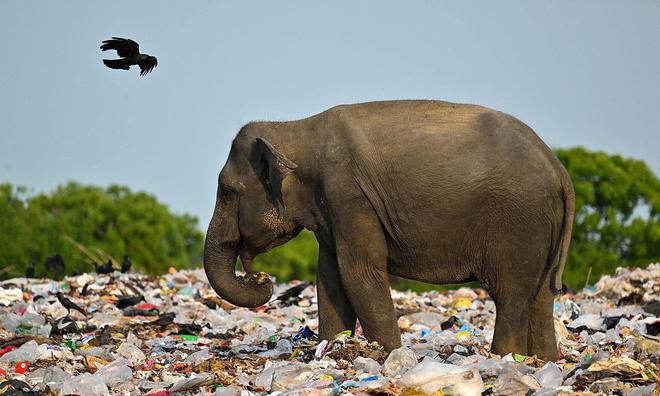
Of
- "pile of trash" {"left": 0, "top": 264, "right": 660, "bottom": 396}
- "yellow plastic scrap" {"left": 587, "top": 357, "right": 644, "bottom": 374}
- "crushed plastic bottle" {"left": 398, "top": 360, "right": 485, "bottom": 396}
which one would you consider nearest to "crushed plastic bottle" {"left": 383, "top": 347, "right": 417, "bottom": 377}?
"pile of trash" {"left": 0, "top": 264, "right": 660, "bottom": 396}

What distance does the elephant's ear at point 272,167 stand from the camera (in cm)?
714

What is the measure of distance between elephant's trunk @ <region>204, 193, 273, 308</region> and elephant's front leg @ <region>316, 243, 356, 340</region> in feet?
1.47

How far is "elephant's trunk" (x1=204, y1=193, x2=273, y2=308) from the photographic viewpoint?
25.2 ft

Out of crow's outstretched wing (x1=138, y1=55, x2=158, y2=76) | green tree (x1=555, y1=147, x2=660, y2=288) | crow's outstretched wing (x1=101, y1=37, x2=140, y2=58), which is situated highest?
crow's outstretched wing (x1=101, y1=37, x2=140, y2=58)

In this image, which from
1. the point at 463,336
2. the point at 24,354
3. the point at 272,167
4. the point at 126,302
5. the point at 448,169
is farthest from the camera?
the point at 126,302

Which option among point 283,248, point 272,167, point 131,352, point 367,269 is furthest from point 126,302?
point 283,248

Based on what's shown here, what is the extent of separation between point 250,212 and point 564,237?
217cm

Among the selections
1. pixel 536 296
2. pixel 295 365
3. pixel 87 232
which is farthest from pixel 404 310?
pixel 87 232

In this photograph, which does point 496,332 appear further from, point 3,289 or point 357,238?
point 3,289

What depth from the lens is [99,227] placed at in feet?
117

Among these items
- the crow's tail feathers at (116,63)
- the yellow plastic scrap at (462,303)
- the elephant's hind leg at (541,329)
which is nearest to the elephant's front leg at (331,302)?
the elephant's hind leg at (541,329)

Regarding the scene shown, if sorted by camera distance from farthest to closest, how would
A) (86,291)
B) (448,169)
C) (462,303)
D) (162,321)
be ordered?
(462,303) < (86,291) < (162,321) < (448,169)

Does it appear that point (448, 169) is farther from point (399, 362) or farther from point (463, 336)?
point (463, 336)

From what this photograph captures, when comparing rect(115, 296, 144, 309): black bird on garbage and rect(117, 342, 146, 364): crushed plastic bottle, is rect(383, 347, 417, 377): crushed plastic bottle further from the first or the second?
rect(115, 296, 144, 309): black bird on garbage
